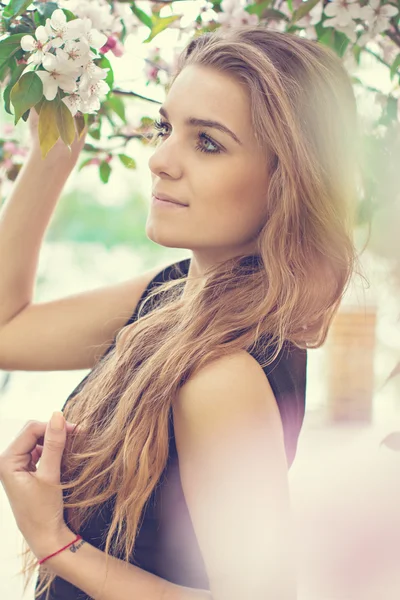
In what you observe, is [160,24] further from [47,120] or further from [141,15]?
[47,120]

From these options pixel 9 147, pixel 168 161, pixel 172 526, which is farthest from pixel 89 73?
pixel 9 147

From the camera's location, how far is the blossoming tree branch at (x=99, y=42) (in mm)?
890

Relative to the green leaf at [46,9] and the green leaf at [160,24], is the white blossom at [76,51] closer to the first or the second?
the green leaf at [46,9]

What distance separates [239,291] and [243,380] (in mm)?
196

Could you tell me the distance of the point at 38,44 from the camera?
90 cm

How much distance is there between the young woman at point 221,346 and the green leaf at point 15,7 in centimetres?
27

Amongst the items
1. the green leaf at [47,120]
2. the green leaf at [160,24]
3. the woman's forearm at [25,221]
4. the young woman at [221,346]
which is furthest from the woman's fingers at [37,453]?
the green leaf at [160,24]

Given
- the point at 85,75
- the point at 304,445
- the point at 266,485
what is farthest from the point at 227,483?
the point at 304,445

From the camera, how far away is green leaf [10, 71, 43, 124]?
34.5 inches

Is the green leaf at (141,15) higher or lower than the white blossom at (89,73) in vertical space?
higher

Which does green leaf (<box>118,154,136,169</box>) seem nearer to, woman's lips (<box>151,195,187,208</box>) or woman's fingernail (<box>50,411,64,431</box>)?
woman's lips (<box>151,195,187,208</box>)

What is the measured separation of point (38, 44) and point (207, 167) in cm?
29

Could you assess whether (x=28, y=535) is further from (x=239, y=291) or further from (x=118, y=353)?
(x=239, y=291)

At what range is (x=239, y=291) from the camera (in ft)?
3.56
